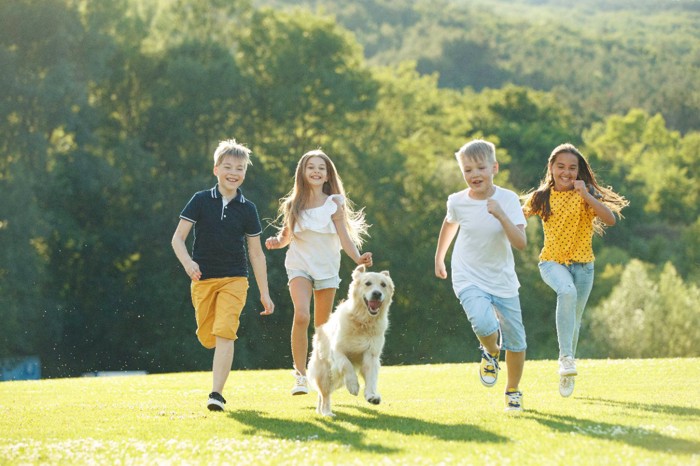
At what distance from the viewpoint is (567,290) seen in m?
11.2

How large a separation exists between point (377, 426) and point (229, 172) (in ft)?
10.00

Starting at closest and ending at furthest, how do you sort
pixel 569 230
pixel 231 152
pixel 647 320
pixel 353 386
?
pixel 353 386 → pixel 231 152 → pixel 569 230 → pixel 647 320

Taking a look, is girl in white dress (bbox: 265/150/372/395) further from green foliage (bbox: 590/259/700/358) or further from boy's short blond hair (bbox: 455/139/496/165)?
green foliage (bbox: 590/259/700/358)

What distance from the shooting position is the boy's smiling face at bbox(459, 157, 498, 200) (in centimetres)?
1015

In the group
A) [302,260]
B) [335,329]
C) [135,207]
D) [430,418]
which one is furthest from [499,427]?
[135,207]

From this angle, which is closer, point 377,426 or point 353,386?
point 377,426

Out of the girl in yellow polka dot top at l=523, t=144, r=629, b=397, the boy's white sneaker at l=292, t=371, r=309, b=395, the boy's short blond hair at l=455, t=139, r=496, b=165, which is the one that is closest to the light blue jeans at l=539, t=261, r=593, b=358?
the girl in yellow polka dot top at l=523, t=144, r=629, b=397

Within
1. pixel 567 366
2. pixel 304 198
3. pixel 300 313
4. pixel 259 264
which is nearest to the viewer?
pixel 259 264

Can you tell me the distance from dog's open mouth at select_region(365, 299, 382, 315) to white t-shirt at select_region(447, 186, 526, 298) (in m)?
0.81

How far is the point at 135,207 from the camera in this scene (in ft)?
136

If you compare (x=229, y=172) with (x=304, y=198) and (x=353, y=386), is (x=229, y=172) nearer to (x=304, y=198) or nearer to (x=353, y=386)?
(x=304, y=198)

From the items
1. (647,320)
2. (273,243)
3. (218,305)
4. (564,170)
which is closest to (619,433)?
(564,170)

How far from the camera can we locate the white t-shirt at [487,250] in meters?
10.2

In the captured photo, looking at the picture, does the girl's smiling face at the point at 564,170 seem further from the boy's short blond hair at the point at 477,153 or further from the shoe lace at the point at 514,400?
the shoe lace at the point at 514,400
